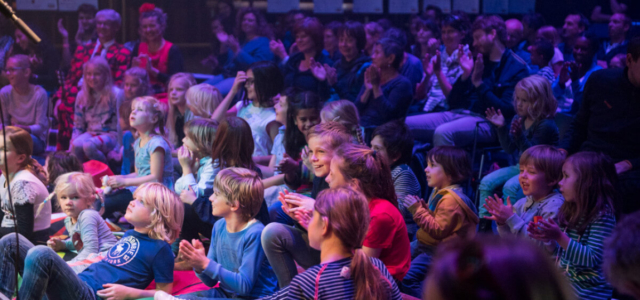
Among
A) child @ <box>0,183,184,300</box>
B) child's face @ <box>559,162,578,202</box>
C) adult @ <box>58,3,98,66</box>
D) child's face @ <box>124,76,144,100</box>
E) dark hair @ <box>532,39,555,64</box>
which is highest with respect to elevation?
adult @ <box>58,3,98,66</box>

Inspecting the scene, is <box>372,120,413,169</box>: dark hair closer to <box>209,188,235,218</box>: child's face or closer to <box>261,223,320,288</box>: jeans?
<box>261,223,320,288</box>: jeans

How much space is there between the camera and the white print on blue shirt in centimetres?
262

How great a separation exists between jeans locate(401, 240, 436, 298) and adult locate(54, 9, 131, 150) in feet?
11.4

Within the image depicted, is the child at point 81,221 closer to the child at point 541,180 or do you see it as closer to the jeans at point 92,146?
the jeans at point 92,146

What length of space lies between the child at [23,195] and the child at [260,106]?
52.2 inches

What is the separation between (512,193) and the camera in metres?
3.37

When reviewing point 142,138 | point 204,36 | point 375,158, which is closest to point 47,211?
point 142,138

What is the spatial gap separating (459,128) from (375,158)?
176 cm

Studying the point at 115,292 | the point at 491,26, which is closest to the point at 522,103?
the point at 491,26

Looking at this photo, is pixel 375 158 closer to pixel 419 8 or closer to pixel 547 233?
pixel 547 233

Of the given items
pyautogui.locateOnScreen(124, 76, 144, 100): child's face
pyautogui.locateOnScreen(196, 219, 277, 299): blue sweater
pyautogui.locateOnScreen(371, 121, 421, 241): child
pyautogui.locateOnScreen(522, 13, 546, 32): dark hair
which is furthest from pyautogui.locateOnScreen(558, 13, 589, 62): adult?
pyautogui.locateOnScreen(196, 219, 277, 299): blue sweater

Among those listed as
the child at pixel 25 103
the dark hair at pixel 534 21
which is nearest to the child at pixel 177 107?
the child at pixel 25 103

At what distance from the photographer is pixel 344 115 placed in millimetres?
3479

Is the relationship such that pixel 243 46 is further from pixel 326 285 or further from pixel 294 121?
pixel 326 285
